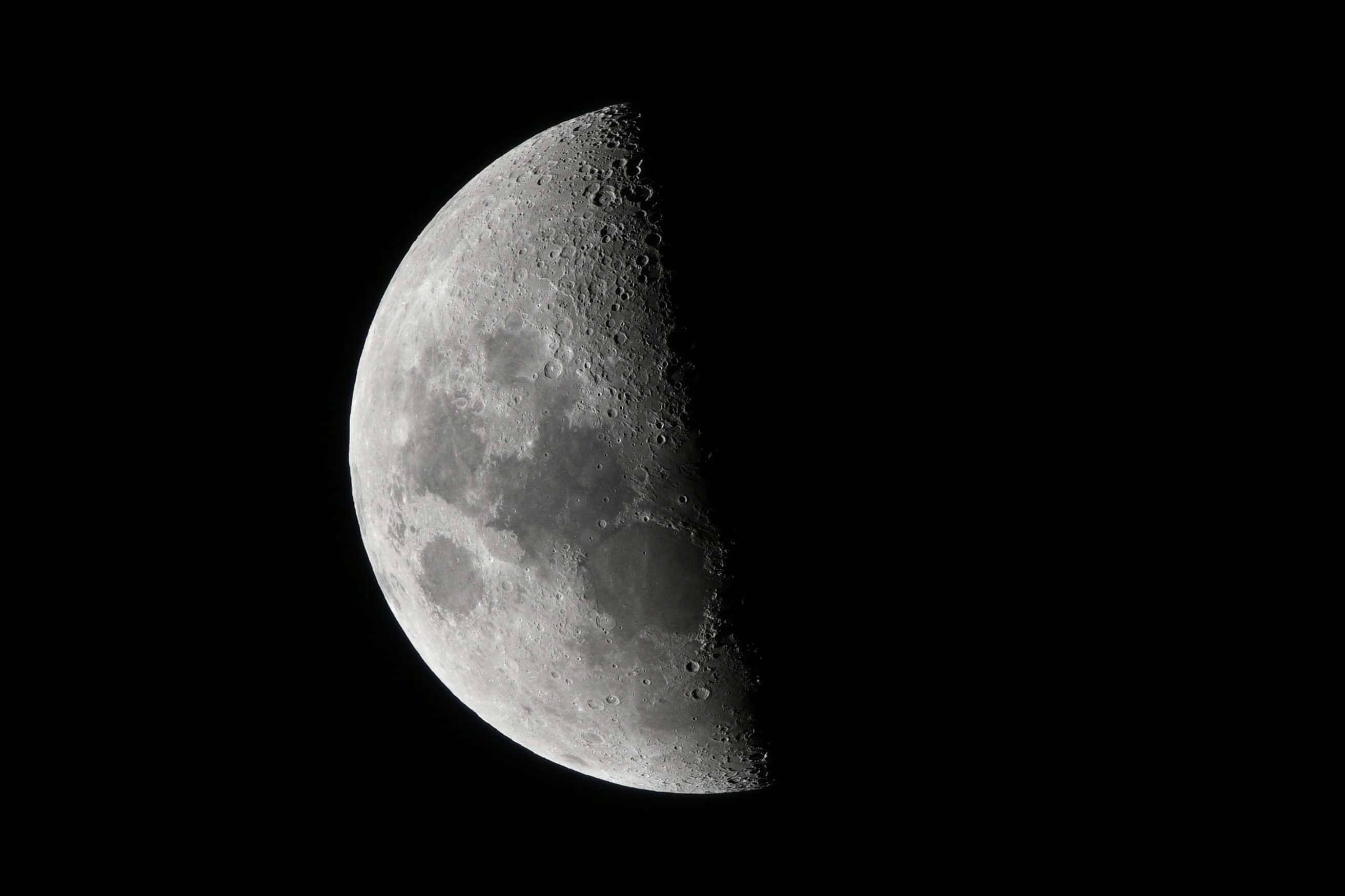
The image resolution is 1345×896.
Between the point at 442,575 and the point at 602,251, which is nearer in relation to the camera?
the point at 602,251

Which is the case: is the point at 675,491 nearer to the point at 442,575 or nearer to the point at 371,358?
the point at 442,575

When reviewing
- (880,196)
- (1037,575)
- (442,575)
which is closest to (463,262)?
(442,575)

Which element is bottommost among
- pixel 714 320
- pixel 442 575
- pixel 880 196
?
pixel 442 575

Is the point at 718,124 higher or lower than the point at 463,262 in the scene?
higher

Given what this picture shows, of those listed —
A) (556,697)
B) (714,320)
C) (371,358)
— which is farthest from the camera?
(371,358)

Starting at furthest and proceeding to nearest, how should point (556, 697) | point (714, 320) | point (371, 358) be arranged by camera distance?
point (371, 358), point (556, 697), point (714, 320)

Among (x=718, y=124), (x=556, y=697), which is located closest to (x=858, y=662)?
(x=556, y=697)

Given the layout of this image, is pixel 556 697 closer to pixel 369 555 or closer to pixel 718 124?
pixel 369 555
